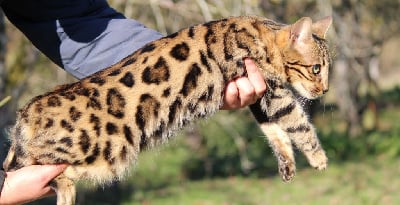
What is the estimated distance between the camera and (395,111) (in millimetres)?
16281

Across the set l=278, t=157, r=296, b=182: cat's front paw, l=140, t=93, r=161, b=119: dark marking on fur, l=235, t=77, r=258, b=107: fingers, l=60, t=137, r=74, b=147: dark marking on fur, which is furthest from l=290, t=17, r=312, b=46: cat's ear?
l=60, t=137, r=74, b=147: dark marking on fur

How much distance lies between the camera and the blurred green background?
854 centimetres

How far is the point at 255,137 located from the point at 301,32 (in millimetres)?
8071

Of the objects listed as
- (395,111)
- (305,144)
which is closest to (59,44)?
(305,144)

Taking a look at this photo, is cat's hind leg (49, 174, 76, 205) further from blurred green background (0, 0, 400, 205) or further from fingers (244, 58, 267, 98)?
blurred green background (0, 0, 400, 205)

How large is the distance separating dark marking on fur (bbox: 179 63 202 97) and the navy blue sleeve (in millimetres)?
387

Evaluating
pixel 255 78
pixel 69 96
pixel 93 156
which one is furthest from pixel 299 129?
pixel 69 96

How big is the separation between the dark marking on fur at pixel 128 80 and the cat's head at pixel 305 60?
900 millimetres

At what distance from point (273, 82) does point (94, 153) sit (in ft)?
3.53

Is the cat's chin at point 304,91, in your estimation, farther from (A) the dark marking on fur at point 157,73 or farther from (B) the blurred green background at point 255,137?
(B) the blurred green background at point 255,137

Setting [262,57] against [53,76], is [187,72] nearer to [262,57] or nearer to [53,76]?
[262,57]

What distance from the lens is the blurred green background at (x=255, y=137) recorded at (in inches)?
336

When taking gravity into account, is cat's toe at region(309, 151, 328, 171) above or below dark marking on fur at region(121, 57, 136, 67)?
below

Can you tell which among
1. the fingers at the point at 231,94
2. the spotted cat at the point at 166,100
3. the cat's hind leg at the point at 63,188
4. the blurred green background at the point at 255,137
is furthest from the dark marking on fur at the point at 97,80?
the blurred green background at the point at 255,137
